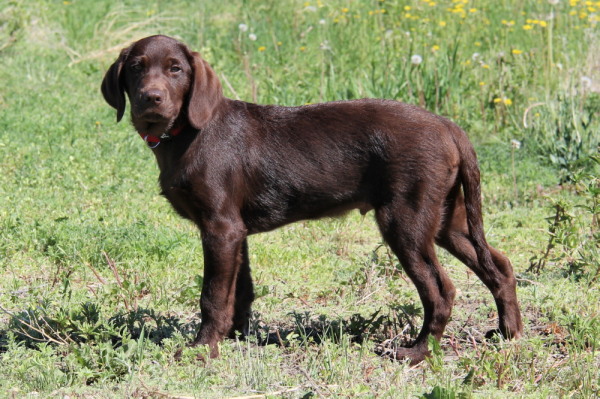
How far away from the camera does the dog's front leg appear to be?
14.4ft

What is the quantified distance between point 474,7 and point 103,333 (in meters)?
7.89

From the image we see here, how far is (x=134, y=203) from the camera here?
21.7 ft

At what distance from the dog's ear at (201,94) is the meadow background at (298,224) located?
916 mm

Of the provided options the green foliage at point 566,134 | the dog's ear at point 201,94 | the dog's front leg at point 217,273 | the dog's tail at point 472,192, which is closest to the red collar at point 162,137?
the dog's ear at point 201,94

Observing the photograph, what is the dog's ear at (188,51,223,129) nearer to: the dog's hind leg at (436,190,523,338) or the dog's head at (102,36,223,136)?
the dog's head at (102,36,223,136)

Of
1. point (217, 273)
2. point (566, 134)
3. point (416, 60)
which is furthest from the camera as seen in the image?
point (416, 60)

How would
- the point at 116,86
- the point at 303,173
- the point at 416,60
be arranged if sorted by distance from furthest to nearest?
1. the point at 416,60
2. the point at 116,86
3. the point at 303,173

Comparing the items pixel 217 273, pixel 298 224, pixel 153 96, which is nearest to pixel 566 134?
pixel 298 224

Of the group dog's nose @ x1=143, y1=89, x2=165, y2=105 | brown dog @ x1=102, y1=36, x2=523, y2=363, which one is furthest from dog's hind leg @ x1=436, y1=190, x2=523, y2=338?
dog's nose @ x1=143, y1=89, x2=165, y2=105

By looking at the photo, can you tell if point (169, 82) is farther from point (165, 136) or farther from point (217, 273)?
point (217, 273)

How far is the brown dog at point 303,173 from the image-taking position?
4332mm

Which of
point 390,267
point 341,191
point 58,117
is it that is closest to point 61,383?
point 341,191

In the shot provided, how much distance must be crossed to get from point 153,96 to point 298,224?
2499 millimetres

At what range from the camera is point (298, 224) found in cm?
659
